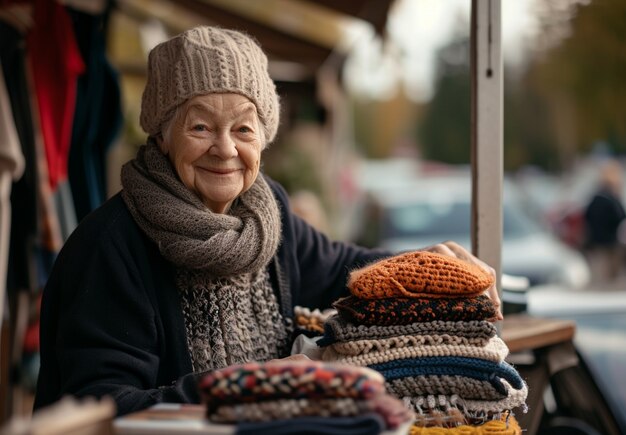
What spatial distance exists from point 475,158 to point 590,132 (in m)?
13.5

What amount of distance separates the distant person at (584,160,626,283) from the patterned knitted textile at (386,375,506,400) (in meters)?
11.9

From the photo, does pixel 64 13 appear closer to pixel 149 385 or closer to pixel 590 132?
pixel 149 385

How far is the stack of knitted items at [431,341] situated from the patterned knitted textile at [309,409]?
458mm

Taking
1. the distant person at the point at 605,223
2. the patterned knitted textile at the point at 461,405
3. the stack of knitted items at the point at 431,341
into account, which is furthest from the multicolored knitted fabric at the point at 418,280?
the distant person at the point at 605,223

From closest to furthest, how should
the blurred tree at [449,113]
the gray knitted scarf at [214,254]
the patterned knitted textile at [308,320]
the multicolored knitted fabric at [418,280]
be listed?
the multicolored knitted fabric at [418,280] → the gray knitted scarf at [214,254] → the patterned knitted textile at [308,320] → the blurred tree at [449,113]

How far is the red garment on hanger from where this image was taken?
13.8 ft

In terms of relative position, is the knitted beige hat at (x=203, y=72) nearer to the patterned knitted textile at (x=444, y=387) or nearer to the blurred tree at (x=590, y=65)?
the patterned knitted textile at (x=444, y=387)

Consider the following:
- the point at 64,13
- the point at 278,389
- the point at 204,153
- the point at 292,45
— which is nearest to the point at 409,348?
the point at 278,389

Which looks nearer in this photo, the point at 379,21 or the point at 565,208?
the point at 379,21

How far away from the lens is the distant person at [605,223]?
13641 millimetres

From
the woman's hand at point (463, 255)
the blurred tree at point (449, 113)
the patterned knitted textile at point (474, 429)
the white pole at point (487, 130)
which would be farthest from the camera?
the blurred tree at point (449, 113)

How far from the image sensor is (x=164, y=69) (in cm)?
233

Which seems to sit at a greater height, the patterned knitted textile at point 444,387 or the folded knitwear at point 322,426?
the folded knitwear at point 322,426

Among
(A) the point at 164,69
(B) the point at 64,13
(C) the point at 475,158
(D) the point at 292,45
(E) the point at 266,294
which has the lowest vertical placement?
(E) the point at 266,294
